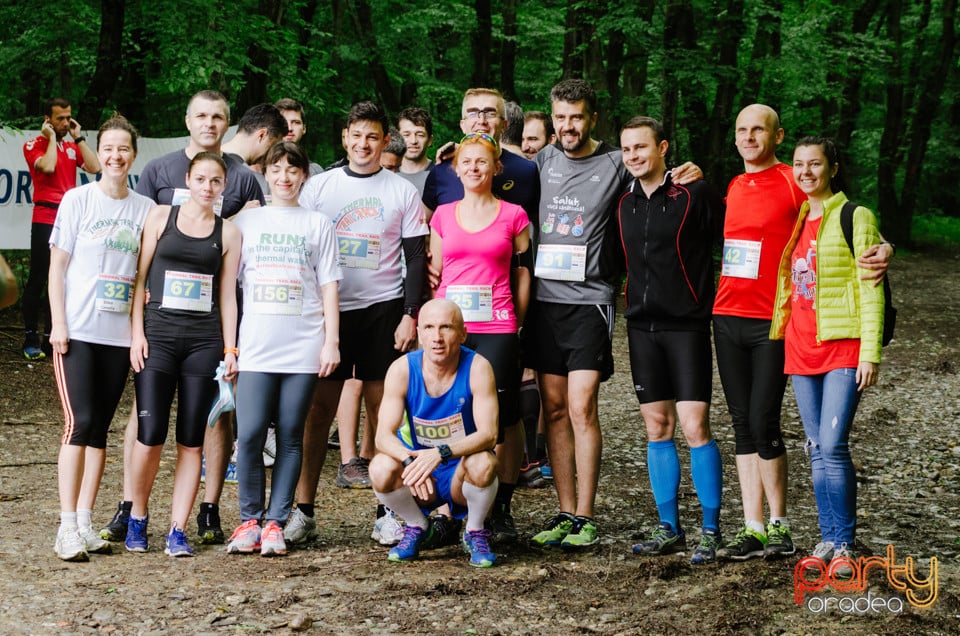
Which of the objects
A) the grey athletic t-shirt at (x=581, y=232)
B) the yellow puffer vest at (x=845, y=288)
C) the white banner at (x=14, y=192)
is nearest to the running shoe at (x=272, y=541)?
the grey athletic t-shirt at (x=581, y=232)

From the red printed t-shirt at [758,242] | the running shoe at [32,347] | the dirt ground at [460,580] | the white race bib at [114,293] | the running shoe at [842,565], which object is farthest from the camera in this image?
the running shoe at [32,347]

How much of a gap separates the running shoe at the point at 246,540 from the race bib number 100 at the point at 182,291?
40.4 inches

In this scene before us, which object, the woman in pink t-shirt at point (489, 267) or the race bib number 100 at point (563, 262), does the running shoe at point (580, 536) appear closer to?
the woman in pink t-shirt at point (489, 267)

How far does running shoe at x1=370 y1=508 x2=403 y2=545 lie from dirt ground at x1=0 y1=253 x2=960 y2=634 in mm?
66

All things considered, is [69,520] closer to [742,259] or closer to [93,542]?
[93,542]

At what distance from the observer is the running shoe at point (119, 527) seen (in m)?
4.93

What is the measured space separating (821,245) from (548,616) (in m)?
2.01

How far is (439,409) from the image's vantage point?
188 inches

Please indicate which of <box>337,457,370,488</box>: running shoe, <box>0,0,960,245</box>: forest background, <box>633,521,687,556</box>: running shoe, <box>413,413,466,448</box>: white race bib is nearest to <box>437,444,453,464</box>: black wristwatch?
<box>413,413,466,448</box>: white race bib

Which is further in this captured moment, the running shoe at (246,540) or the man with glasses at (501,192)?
the man with glasses at (501,192)

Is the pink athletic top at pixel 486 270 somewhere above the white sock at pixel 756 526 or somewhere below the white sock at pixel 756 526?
above

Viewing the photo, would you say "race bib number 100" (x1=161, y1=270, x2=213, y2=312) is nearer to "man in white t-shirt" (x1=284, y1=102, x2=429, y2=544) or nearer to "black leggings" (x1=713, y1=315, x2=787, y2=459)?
"man in white t-shirt" (x1=284, y1=102, x2=429, y2=544)

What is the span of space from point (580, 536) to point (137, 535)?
2079 mm

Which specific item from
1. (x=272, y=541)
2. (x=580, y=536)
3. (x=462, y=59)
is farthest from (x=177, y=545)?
(x=462, y=59)
